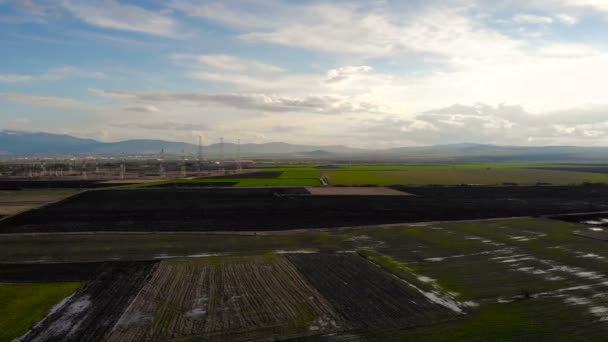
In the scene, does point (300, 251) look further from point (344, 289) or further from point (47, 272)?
point (47, 272)

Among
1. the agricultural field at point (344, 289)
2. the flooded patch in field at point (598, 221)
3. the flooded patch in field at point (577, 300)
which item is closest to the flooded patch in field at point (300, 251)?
the agricultural field at point (344, 289)

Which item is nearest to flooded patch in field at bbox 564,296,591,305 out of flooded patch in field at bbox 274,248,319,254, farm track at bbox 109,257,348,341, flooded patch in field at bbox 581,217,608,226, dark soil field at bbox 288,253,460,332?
dark soil field at bbox 288,253,460,332

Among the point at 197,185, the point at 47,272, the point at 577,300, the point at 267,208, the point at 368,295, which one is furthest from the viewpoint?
the point at 197,185

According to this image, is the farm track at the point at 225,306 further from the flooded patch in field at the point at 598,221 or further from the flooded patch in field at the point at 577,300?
the flooded patch in field at the point at 598,221

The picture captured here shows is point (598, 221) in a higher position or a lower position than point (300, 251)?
higher

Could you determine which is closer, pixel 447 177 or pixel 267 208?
pixel 267 208

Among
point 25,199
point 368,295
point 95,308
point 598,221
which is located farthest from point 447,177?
point 95,308
